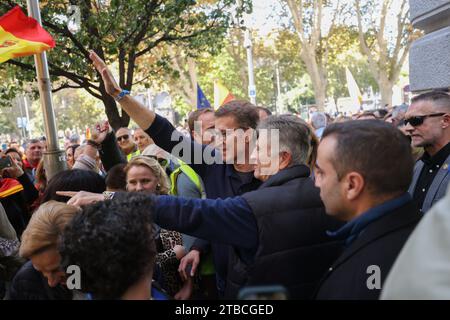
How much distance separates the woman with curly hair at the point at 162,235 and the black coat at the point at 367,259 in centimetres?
142

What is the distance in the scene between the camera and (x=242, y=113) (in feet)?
10.0

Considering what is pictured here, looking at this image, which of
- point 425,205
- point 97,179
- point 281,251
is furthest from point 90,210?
point 425,205

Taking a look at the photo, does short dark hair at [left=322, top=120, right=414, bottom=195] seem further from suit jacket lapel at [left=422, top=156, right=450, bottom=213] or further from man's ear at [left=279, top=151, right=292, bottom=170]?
suit jacket lapel at [left=422, top=156, right=450, bottom=213]

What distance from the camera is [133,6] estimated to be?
21.2 ft

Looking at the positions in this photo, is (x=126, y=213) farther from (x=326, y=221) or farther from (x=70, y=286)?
(x=326, y=221)

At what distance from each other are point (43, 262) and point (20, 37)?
11.7 feet

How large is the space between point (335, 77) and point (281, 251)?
5628cm

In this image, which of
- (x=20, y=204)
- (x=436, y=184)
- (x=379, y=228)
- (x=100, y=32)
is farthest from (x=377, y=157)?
(x=100, y=32)

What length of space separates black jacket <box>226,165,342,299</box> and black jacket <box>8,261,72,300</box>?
31.7 inches

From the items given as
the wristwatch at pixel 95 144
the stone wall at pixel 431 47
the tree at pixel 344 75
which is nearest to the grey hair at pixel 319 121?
the stone wall at pixel 431 47

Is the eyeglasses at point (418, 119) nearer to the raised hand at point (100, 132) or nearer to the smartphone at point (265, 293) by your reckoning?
the smartphone at point (265, 293)

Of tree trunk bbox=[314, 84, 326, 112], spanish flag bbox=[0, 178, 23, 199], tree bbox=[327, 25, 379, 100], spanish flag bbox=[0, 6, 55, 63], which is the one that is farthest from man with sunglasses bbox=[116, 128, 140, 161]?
tree bbox=[327, 25, 379, 100]

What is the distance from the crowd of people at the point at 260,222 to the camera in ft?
4.52

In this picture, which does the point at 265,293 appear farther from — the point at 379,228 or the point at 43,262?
the point at 43,262
